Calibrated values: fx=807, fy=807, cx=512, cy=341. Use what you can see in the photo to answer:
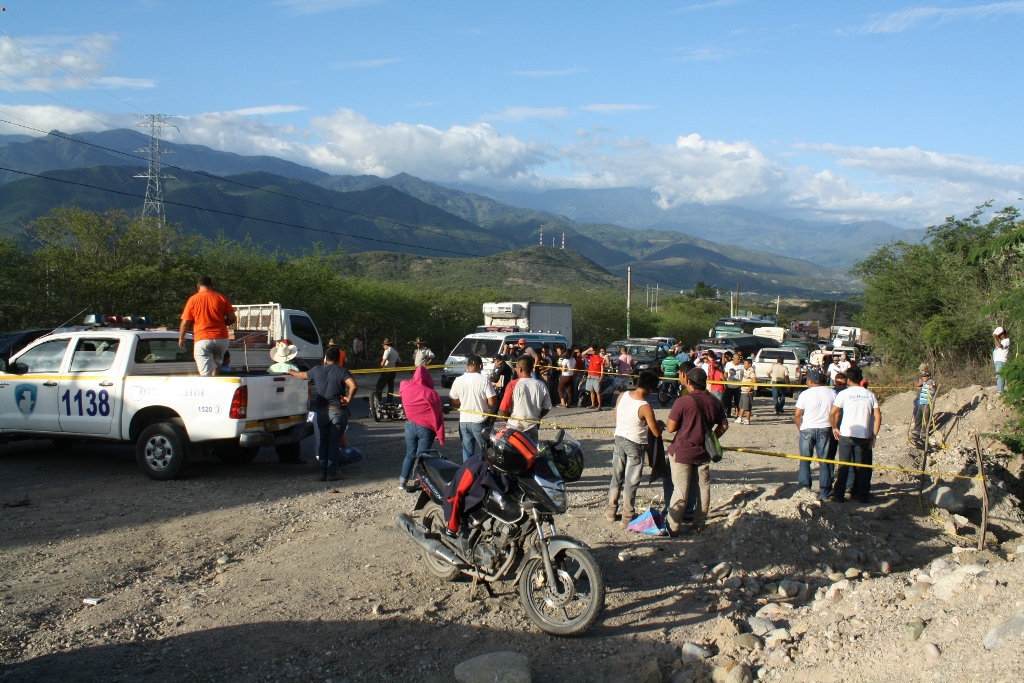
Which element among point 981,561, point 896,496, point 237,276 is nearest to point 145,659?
point 981,561

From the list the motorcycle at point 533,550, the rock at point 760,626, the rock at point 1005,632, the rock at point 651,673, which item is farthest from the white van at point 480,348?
the rock at point 1005,632

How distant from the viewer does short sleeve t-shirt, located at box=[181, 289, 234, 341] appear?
10203mm

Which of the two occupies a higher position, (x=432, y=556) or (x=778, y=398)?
(x=778, y=398)

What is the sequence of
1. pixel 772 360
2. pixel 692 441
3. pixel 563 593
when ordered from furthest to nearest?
1. pixel 772 360
2. pixel 692 441
3. pixel 563 593

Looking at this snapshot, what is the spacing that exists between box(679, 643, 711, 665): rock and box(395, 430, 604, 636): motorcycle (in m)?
0.67

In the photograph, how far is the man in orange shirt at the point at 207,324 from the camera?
33.5 ft

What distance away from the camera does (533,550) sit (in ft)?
18.7

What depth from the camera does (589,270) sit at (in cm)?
15062

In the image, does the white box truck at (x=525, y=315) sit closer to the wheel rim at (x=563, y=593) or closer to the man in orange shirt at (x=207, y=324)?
the man in orange shirt at (x=207, y=324)

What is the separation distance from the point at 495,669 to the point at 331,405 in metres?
5.84

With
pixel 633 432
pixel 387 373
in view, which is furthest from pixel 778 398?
pixel 633 432

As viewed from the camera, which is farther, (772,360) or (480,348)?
(772,360)

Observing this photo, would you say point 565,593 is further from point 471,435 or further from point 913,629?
point 471,435

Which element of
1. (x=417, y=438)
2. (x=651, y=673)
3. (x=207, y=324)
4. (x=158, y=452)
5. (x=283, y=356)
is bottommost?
(x=651, y=673)
